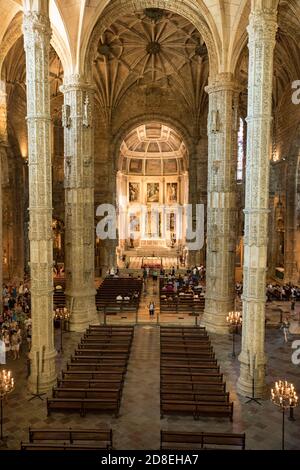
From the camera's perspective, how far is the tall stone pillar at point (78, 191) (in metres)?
21.7

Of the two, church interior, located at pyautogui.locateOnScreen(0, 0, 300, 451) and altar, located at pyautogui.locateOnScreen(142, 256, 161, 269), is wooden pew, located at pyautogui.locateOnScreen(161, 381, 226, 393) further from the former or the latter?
altar, located at pyautogui.locateOnScreen(142, 256, 161, 269)

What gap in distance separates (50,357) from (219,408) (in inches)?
249

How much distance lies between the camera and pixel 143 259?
4362 centimetres

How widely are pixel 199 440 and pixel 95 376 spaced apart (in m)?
5.07

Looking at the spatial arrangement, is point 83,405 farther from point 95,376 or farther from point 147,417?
point 147,417

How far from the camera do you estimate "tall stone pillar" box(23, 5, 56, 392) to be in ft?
46.9

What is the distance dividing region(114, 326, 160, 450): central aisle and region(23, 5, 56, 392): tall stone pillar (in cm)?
320

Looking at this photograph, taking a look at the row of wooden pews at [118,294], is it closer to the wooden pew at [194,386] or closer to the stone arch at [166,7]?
the wooden pew at [194,386]

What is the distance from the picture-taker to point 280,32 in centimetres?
2595

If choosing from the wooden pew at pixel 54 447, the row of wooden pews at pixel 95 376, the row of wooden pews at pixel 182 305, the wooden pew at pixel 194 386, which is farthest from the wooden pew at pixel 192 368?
the row of wooden pews at pixel 182 305
